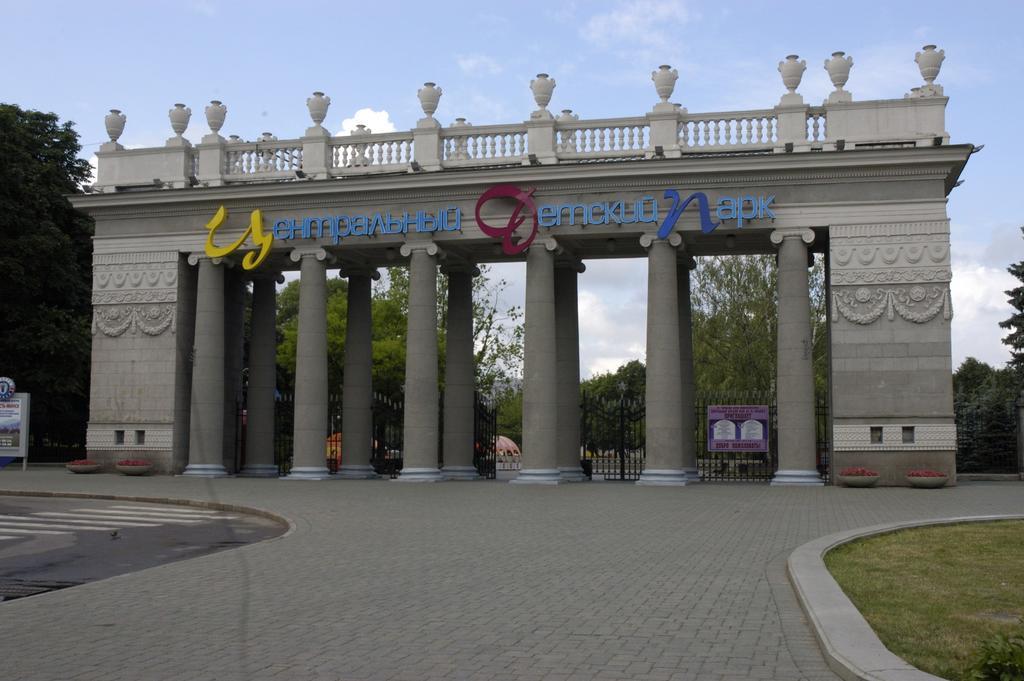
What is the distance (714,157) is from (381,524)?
65.6 feet

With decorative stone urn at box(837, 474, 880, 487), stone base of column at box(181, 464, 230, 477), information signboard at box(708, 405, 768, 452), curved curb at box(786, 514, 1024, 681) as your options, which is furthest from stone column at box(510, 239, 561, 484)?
curved curb at box(786, 514, 1024, 681)

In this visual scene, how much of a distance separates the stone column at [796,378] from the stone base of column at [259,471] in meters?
20.4

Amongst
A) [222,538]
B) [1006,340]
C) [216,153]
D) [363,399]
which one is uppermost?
[216,153]

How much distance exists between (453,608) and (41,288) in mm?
45322

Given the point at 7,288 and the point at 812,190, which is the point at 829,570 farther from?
the point at 7,288

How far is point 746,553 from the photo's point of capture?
16234 millimetres

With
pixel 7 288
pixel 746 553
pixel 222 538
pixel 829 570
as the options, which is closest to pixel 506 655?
pixel 829 570

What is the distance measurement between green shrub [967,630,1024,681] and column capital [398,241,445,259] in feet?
107

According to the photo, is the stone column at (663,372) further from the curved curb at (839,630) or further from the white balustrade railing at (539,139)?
the curved curb at (839,630)

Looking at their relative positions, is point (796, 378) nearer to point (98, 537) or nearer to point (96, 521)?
point (96, 521)

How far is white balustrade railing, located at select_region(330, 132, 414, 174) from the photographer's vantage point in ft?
132

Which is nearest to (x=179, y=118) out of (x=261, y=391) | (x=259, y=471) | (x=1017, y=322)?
(x=261, y=391)

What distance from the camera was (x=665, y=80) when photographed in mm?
37594

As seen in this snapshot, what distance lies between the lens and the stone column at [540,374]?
36.9m
